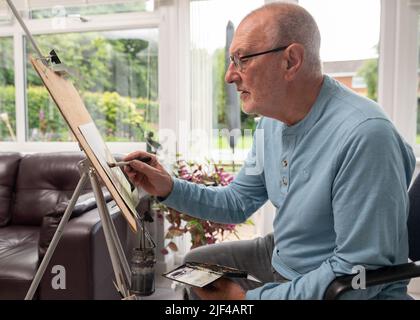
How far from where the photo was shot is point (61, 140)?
3.23 metres

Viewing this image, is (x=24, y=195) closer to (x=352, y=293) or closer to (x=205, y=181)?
(x=205, y=181)

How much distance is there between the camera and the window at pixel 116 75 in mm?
2967

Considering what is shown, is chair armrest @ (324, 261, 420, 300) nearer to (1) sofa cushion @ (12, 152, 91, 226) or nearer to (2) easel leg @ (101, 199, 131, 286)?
(2) easel leg @ (101, 199, 131, 286)

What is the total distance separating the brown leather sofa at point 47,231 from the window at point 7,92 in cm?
70

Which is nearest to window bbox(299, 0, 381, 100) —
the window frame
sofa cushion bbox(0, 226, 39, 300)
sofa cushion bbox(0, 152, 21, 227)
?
the window frame

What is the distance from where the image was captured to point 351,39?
8.20 feet

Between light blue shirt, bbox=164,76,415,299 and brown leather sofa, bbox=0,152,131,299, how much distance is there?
98 cm

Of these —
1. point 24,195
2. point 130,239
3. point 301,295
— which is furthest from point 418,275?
point 24,195

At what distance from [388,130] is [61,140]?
2873 millimetres

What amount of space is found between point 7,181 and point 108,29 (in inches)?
54.6

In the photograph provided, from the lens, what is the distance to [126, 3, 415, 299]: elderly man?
35.7 inches

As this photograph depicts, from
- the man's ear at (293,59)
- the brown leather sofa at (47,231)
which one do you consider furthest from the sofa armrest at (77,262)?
the man's ear at (293,59)

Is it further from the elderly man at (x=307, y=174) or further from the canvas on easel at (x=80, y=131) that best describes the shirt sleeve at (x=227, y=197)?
the canvas on easel at (x=80, y=131)

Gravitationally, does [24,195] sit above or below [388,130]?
below
